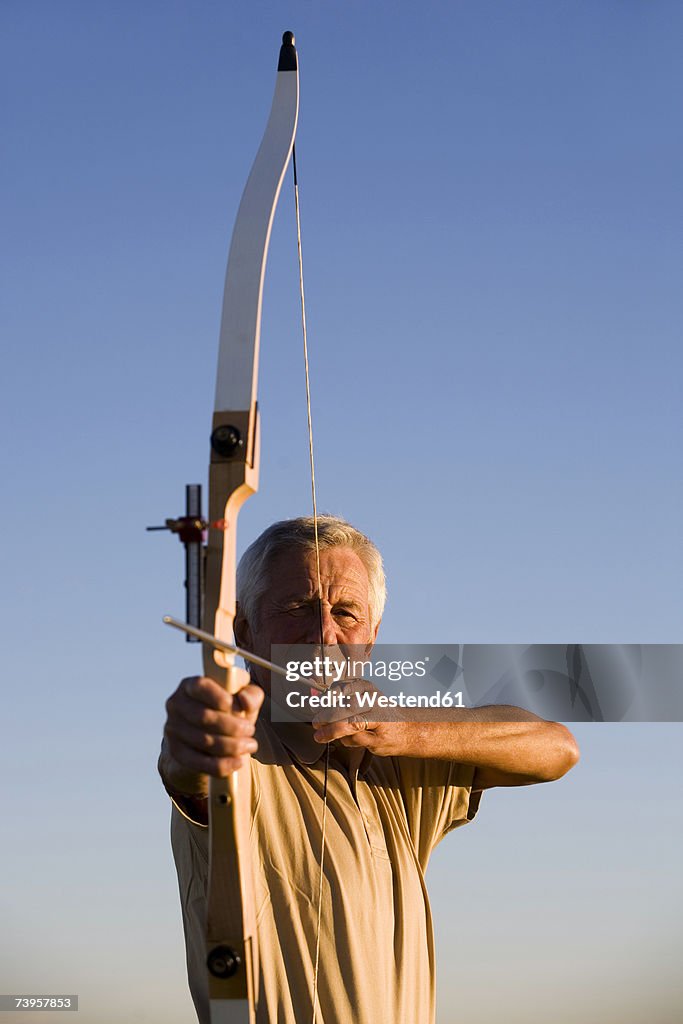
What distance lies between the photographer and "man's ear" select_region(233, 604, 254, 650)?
260cm

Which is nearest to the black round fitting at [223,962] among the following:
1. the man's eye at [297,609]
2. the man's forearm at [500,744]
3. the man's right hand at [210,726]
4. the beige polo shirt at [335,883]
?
the beige polo shirt at [335,883]

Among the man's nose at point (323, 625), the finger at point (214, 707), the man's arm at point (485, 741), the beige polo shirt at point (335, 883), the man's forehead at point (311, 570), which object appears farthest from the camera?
the man's forehead at point (311, 570)

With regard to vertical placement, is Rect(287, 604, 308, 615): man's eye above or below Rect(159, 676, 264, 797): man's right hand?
above

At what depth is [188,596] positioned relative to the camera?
1596 millimetres

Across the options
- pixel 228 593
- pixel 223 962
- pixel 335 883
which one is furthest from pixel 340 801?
pixel 228 593

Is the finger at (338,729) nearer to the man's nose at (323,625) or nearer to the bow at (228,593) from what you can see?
the bow at (228,593)

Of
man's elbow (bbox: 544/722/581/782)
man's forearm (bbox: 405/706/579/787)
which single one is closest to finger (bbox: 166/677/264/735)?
man's forearm (bbox: 405/706/579/787)

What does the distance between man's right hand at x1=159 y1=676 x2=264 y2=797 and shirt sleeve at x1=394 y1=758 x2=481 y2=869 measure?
891 millimetres

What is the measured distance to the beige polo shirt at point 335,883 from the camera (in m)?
→ 2.00

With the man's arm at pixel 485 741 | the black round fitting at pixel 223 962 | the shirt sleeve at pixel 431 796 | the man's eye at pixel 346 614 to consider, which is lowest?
the black round fitting at pixel 223 962

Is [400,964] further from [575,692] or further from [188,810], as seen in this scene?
[575,692]

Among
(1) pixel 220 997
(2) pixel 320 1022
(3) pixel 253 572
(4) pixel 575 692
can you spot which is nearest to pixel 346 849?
(2) pixel 320 1022

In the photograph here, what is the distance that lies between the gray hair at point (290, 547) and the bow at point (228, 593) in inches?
26.9

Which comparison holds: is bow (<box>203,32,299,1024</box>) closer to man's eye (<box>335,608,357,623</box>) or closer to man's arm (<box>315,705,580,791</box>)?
man's arm (<box>315,705,580,791</box>)
